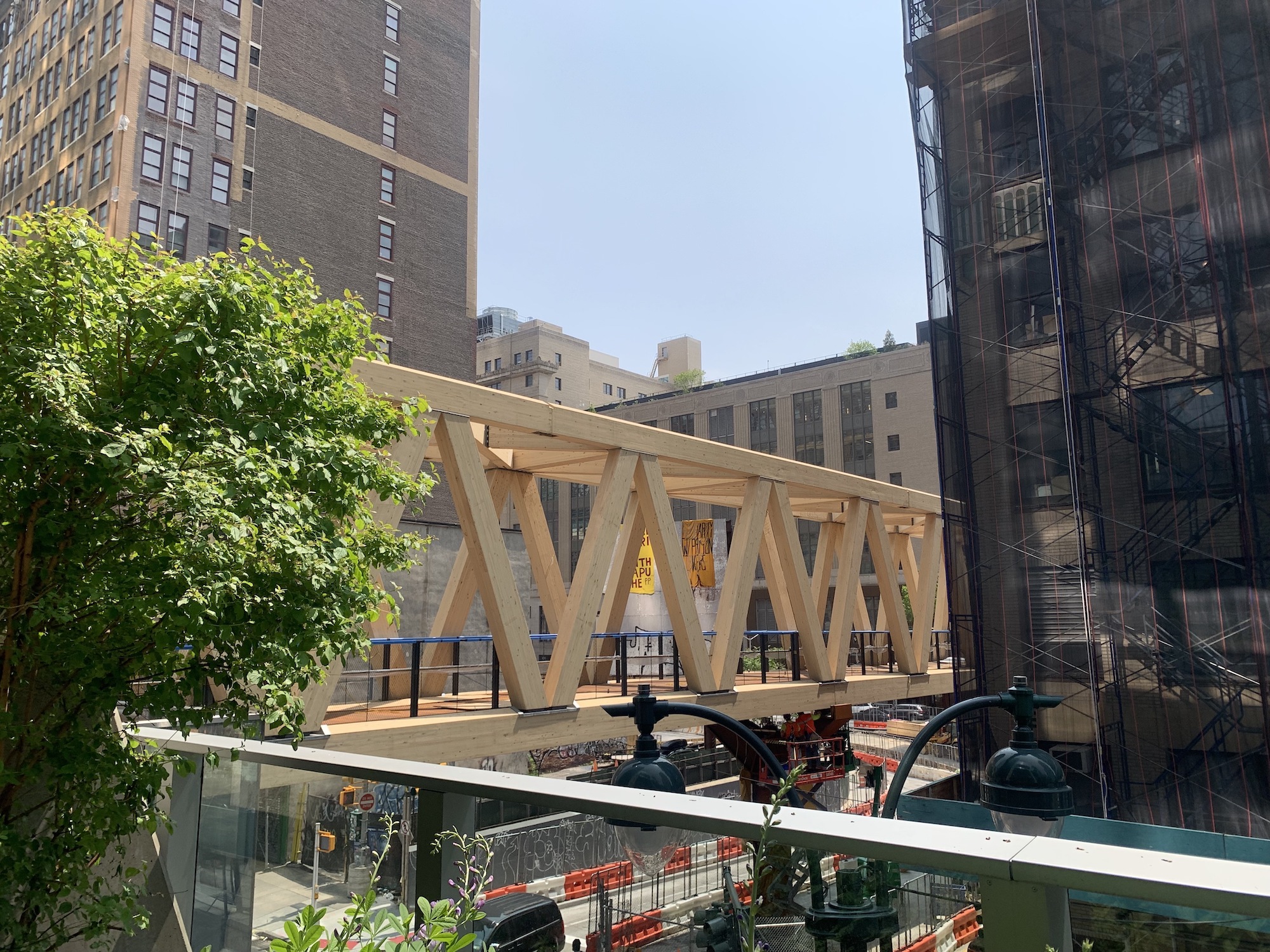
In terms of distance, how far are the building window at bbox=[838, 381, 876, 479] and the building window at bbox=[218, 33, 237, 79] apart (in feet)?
147

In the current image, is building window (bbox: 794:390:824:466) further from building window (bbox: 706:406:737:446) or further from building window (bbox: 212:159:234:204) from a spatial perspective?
building window (bbox: 212:159:234:204)

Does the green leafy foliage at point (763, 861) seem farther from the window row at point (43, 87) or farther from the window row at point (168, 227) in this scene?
the window row at point (43, 87)

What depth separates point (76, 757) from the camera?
484 cm

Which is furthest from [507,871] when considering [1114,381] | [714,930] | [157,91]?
[157,91]

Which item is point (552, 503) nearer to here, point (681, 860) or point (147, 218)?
point (147, 218)

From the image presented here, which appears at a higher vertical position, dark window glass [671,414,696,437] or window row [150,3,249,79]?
window row [150,3,249,79]

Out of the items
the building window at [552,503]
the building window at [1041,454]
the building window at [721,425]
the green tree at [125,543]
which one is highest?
the building window at [721,425]

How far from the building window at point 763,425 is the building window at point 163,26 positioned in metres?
46.7

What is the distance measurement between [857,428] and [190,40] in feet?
155

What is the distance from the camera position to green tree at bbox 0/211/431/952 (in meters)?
4.70

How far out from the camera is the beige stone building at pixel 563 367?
94.1 m

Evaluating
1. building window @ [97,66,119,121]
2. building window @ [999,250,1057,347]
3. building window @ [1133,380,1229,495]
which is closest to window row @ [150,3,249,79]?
building window @ [97,66,119,121]

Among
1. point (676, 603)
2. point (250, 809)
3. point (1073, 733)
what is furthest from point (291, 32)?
point (250, 809)

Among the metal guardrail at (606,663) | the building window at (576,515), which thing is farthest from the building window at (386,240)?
the building window at (576,515)
